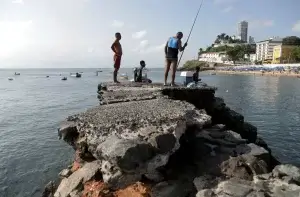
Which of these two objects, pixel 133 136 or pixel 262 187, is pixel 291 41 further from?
pixel 262 187

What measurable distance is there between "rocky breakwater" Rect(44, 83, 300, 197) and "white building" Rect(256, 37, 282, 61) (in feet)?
548

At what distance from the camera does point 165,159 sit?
18.7 ft

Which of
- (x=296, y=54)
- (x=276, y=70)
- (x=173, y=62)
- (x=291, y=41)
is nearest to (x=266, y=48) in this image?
(x=291, y=41)

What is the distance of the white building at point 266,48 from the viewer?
166062 millimetres

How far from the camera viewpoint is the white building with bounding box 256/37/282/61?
166 m

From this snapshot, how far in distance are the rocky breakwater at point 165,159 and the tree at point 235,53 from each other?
175 meters

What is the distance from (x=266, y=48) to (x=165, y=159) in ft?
576

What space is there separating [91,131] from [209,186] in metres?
2.61

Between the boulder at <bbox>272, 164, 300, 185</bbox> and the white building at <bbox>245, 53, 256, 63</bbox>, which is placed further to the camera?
the white building at <bbox>245, 53, 256, 63</bbox>

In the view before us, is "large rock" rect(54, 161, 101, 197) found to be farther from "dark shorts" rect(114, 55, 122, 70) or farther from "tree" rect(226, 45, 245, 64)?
"tree" rect(226, 45, 245, 64)

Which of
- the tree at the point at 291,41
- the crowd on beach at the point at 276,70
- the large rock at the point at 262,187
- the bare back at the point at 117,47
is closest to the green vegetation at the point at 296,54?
the crowd on beach at the point at 276,70

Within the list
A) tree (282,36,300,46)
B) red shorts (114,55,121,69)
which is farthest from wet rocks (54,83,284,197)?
tree (282,36,300,46)

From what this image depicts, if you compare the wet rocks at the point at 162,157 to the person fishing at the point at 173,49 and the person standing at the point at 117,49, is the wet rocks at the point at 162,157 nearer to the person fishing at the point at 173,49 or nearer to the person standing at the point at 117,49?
the person fishing at the point at 173,49

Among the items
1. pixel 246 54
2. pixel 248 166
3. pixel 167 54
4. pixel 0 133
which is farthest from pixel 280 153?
pixel 246 54
